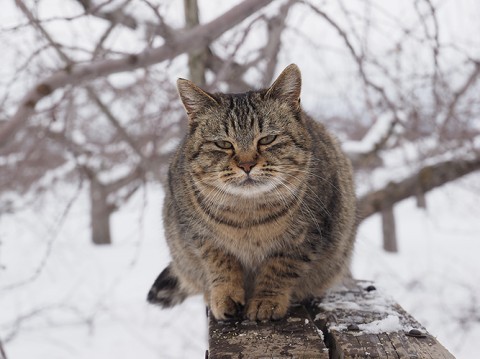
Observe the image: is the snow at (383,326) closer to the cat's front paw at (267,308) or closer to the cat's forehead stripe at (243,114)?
the cat's front paw at (267,308)

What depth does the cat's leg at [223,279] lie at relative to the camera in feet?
6.38

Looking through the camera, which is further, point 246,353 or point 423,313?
point 423,313

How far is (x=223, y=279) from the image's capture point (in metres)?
2.05

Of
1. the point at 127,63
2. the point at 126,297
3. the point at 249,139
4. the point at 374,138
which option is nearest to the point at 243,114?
the point at 249,139

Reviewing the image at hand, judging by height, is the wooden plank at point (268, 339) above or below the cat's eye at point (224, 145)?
below

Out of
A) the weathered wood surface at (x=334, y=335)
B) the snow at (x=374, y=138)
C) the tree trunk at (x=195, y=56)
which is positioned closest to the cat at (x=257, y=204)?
the weathered wood surface at (x=334, y=335)

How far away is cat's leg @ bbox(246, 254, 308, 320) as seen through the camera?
1.91 metres

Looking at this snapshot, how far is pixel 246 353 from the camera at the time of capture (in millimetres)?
1450

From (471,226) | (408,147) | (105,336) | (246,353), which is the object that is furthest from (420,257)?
(246,353)

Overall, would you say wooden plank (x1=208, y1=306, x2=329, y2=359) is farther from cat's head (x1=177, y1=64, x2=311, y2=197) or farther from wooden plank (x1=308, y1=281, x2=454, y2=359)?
cat's head (x1=177, y1=64, x2=311, y2=197)

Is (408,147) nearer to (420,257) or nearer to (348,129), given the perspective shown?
(348,129)

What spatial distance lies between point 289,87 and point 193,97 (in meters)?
0.38

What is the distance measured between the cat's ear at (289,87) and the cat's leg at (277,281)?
1.98 feet

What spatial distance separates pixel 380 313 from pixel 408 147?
5410 millimetres
